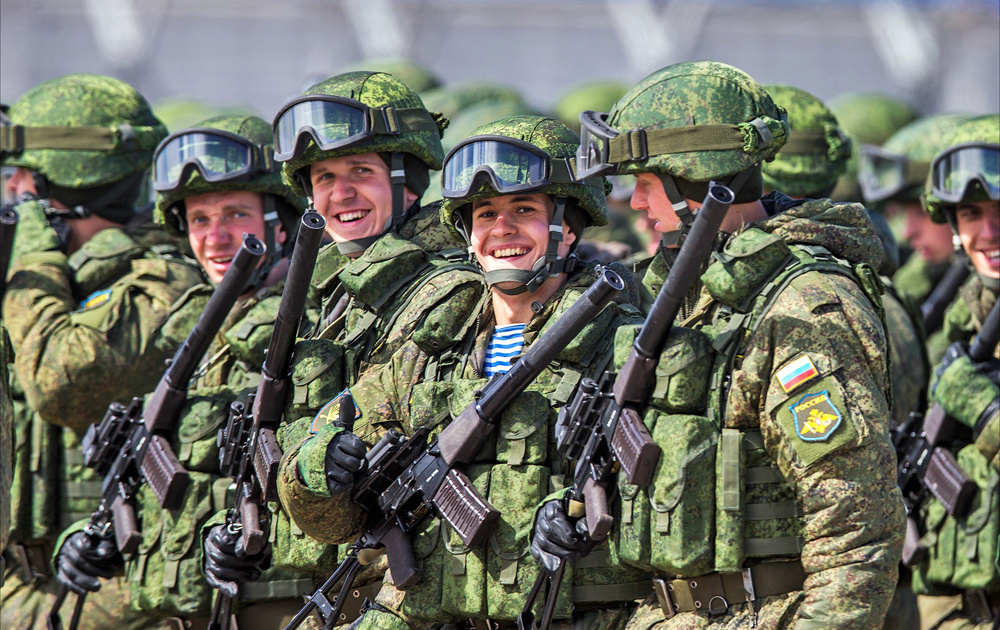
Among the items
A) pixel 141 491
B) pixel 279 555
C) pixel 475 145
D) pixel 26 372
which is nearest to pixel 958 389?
pixel 475 145

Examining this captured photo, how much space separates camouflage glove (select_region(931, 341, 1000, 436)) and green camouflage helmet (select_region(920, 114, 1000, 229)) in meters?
0.94

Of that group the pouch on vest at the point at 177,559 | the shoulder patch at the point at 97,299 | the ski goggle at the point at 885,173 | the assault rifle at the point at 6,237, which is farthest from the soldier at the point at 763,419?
the ski goggle at the point at 885,173

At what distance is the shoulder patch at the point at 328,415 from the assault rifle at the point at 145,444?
751 mm

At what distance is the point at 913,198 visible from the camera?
11.0 m

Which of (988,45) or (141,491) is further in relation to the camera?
(988,45)

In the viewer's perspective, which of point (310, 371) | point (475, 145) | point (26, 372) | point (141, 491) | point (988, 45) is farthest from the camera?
point (988, 45)

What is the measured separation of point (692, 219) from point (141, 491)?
3234 mm

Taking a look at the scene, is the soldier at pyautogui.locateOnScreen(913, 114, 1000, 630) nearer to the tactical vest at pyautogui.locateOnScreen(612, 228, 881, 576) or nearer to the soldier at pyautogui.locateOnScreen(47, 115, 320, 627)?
the tactical vest at pyautogui.locateOnScreen(612, 228, 881, 576)

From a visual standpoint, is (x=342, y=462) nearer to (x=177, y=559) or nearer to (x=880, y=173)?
(x=177, y=559)

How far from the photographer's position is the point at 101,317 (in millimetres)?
8164

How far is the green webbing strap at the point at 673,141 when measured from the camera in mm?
5664

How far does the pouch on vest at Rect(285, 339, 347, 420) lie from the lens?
666 centimetres

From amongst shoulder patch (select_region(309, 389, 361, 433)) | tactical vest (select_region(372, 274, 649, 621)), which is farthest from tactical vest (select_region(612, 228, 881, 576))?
shoulder patch (select_region(309, 389, 361, 433))

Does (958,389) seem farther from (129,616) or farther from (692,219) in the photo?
(129,616)
